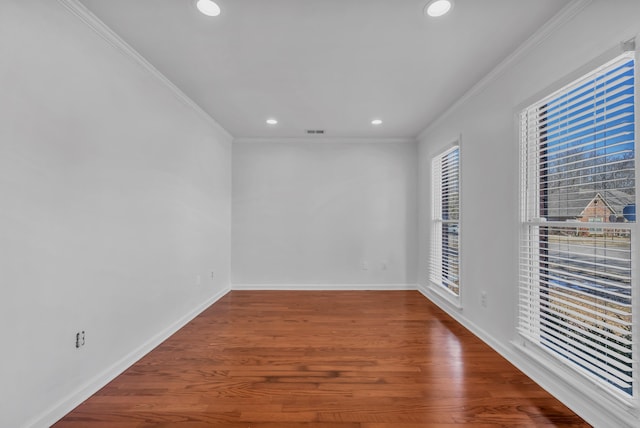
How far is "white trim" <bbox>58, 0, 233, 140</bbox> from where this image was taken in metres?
1.72

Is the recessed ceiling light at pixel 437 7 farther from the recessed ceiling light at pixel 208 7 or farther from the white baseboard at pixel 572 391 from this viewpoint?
the white baseboard at pixel 572 391

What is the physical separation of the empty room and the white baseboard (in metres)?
Result: 0.01

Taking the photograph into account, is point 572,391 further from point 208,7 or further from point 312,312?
point 208,7

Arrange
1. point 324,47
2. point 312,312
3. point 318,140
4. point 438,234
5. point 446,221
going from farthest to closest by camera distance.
Answer: 1. point 318,140
2. point 438,234
3. point 446,221
4. point 312,312
5. point 324,47

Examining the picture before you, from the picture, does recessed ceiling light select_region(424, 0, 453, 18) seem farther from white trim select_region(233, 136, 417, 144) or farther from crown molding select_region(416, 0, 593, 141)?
white trim select_region(233, 136, 417, 144)

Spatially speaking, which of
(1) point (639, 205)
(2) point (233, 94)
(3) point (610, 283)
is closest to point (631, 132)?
(1) point (639, 205)

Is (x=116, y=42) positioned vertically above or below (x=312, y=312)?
above

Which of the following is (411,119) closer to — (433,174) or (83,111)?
(433,174)

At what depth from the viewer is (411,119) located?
3764 mm

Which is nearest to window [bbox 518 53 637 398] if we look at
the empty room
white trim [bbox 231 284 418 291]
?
the empty room

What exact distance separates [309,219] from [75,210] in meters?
3.17

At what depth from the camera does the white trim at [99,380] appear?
159cm

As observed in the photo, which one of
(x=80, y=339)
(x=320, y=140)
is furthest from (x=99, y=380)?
(x=320, y=140)

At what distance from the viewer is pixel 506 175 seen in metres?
2.41
